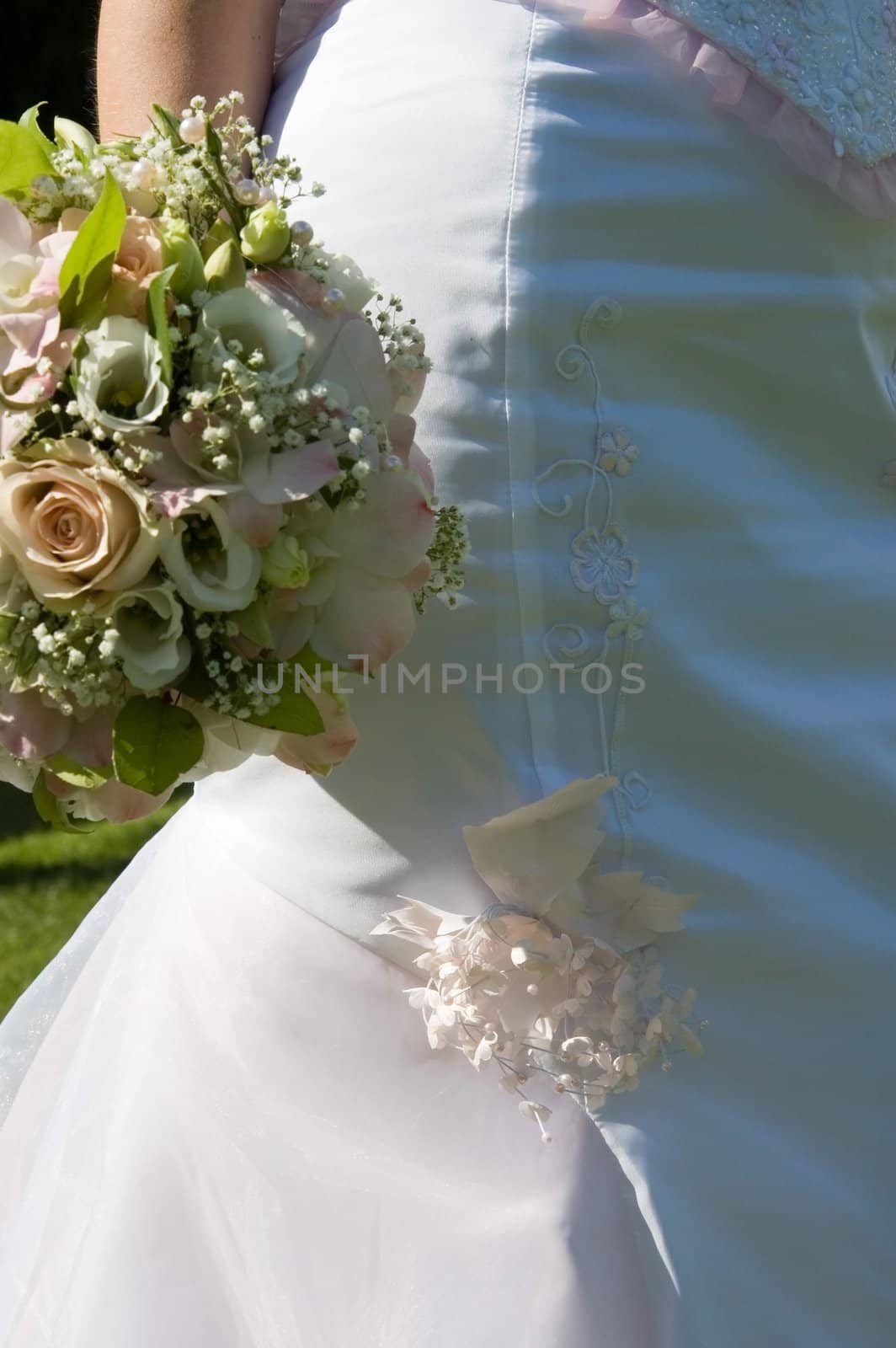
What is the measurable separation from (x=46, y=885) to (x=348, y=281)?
13.2 ft

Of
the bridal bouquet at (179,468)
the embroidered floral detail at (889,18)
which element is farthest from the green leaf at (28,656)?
the embroidered floral detail at (889,18)

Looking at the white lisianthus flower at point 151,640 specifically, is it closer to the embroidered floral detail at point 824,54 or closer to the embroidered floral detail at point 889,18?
the embroidered floral detail at point 824,54

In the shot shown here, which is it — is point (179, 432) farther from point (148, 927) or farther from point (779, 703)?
point (148, 927)

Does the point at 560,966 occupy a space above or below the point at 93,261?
below

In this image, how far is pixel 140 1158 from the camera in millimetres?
1407

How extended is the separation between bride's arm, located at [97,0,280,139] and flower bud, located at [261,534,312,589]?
0.57 m

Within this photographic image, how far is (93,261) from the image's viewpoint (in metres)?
1.02

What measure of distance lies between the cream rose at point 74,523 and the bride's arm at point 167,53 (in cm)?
53

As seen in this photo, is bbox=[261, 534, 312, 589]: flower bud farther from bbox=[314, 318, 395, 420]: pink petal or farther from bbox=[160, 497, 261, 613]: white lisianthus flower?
bbox=[314, 318, 395, 420]: pink petal

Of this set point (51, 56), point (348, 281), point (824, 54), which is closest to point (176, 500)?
point (348, 281)

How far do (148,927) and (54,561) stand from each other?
75 centimetres

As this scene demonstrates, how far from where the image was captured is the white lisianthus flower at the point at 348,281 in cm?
112

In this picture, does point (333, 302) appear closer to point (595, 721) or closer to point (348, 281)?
point (348, 281)

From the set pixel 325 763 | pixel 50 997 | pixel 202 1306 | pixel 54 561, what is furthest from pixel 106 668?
pixel 50 997
